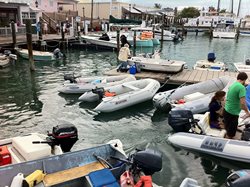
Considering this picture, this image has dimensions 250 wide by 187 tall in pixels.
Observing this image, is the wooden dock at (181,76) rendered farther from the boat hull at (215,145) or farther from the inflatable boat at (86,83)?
the boat hull at (215,145)

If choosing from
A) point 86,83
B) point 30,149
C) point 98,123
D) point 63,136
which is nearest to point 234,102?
point 63,136

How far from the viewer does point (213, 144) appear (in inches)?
255

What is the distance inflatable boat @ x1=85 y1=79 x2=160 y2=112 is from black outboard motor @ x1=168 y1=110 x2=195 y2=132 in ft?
9.09

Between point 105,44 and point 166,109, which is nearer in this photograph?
point 166,109

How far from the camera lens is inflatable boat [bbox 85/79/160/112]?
31.9 feet

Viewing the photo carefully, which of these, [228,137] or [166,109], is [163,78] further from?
[228,137]

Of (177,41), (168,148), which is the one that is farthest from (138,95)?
(177,41)

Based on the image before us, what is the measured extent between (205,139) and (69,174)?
3.45 metres

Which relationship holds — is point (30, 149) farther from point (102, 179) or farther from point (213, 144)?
point (213, 144)

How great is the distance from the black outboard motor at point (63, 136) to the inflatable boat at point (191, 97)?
405 centimetres

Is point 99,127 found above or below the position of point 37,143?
below

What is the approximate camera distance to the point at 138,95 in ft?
33.9

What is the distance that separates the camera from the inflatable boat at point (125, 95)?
9719 millimetres

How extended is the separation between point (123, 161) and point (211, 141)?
2.55 meters
